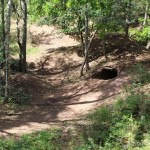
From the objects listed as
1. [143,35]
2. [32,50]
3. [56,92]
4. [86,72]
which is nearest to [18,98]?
[56,92]

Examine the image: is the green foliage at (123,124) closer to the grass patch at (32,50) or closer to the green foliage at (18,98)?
the green foliage at (18,98)

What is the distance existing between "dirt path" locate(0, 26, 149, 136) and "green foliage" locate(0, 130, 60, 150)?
80 cm

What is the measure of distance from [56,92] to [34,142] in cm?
693

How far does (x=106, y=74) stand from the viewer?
19016 mm

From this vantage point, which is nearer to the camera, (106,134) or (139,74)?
(106,134)

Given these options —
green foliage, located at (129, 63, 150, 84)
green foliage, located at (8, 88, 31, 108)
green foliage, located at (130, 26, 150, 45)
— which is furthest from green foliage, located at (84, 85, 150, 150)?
green foliage, located at (8, 88, 31, 108)

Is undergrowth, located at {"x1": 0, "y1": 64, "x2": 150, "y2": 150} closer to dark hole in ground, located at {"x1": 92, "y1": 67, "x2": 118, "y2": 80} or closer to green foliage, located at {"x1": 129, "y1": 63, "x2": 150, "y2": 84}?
green foliage, located at {"x1": 129, "y1": 63, "x2": 150, "y2": 84}

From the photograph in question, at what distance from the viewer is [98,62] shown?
20016 millimetres

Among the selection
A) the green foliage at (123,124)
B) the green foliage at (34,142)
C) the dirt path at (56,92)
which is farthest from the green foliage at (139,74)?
the green foliage at (34,142)

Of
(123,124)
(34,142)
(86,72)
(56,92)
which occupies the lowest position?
(56,92)

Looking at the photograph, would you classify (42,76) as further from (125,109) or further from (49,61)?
(125,109)

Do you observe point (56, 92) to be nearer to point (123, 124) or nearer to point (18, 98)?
point (18, 98)

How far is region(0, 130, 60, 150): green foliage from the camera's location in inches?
411

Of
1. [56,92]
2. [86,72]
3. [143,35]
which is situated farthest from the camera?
[86,72]
